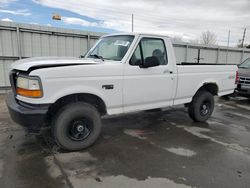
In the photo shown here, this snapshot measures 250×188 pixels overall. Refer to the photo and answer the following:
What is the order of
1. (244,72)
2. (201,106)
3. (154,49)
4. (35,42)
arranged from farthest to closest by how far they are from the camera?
(35,42) < (244,72) < (201,106) < (154,49)

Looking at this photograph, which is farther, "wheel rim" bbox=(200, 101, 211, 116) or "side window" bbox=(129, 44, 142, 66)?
"wheel rim" bbox=(200, 101, 211, 116)

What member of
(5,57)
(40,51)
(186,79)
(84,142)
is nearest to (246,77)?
(186,79)

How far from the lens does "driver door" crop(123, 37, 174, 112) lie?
12.6 ft

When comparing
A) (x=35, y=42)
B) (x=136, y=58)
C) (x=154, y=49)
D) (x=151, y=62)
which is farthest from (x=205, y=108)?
(x=35, y=42)

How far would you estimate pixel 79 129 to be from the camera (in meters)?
3.54

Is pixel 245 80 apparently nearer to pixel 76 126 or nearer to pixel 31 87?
pixel 76 126

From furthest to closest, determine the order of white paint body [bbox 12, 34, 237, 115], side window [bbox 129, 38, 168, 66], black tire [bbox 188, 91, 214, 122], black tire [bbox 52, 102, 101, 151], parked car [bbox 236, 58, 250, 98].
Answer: parked car [bbox 236, 58, 250, 98] < black tire [bbox 188, 91, 214, 122] < side window [bbox 129, 38, 168, 66] < black tire [bbox 52, 102, 101, 151] < white paint body [bbox 12, 34, 237, 115]

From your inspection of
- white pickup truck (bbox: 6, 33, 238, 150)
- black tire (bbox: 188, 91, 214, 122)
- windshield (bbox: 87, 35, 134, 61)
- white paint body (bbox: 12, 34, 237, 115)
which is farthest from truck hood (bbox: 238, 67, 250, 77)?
windshield (bbox: 87, 35, 134, 61)

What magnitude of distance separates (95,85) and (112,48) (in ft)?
3.79

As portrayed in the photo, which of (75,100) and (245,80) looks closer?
(75,100)

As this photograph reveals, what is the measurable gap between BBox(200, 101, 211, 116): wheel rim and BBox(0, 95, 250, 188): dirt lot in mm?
480

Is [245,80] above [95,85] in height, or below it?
below

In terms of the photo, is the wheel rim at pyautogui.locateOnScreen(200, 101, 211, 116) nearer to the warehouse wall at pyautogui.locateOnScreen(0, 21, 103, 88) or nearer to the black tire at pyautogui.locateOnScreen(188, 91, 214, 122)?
the black tire at pyautogui.locateOnScreen(188, 91, 214, 122)

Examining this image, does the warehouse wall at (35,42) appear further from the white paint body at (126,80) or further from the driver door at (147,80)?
the driver door at (147,80)
